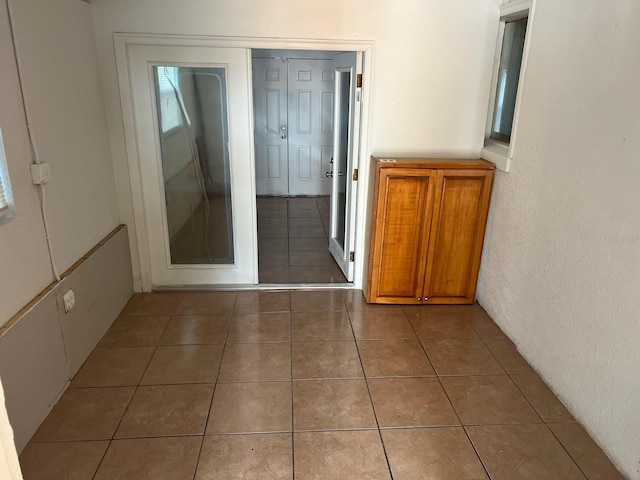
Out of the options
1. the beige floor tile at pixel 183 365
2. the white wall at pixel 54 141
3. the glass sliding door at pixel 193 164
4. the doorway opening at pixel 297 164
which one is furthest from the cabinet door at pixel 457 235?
the white wall at pixel 54 141

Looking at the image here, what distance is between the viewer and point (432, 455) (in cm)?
217

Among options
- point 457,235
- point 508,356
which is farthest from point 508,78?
point 508,356

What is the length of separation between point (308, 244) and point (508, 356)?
2.51 m

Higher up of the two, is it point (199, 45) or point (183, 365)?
point (199, 45)

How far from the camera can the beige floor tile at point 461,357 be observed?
2.82m

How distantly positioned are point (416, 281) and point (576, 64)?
1797 mm

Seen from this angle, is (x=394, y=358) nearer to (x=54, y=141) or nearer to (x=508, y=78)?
(x=508, y=78)

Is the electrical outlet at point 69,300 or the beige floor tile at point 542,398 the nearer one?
the beige floor tile at point 542,398

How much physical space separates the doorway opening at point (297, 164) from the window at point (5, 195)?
2.31m

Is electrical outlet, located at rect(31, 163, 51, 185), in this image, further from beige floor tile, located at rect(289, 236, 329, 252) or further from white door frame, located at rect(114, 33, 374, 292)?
beige floor tile, located at rect(289, 236, 329, 252)

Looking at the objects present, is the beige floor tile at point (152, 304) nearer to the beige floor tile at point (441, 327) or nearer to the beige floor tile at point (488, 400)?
the beige floor tile at point (441, 327)

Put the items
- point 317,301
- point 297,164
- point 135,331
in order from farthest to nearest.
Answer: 1. point 297,164
2. point 317,301
3. point 135,331

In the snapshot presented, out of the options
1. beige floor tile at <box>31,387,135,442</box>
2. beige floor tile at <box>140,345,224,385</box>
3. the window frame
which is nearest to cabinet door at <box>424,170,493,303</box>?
the window frame

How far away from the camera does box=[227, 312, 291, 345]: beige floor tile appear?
3.13 metres
